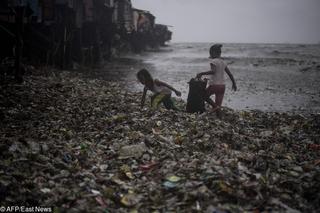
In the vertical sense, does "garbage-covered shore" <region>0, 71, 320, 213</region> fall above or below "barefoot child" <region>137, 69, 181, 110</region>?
below

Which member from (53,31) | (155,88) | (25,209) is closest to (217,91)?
(155,88)

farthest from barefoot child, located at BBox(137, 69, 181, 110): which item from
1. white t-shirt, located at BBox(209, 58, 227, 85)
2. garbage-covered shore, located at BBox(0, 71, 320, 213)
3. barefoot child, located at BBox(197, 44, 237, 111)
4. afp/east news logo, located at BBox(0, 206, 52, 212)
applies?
afp/east news logo, located at BBox(0, 206, 52, 212)

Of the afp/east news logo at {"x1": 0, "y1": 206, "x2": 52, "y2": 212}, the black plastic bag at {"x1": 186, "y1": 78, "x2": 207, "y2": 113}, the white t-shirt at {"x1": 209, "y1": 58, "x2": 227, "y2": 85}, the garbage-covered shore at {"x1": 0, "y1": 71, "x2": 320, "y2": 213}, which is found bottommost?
the afp/east news logo at {"x1": 0, "y1": 206, "x2": 52, "y2": 212}

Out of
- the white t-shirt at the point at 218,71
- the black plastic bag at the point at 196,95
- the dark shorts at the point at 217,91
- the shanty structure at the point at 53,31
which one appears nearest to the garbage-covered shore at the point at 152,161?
the black plastic bag at the point at 196,95

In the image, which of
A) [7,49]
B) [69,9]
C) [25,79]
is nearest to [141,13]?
[69,9]

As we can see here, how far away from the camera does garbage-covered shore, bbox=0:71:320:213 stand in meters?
4.04

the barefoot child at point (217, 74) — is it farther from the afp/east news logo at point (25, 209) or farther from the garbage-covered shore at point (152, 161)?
the afp/east news logo at point (25, 209)

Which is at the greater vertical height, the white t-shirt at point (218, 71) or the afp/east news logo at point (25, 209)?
the white t-shirt at point (218, 71)

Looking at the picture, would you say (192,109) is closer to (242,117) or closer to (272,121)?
(242,117)

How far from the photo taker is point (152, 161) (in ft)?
17.2

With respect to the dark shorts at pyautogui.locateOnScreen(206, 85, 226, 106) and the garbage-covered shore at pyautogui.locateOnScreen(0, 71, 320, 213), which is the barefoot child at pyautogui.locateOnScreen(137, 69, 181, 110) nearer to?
the garbage-covered shore at pyautogui.locateOnScreen(0, 71, 320, 213)

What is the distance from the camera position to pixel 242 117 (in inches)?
340

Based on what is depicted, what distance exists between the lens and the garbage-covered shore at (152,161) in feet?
13.3

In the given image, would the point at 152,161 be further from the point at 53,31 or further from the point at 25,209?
the point at 53,31
